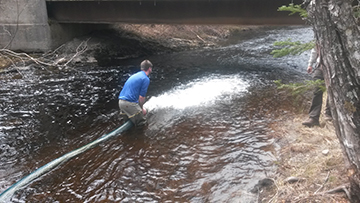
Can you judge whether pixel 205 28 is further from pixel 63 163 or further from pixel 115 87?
pixel 63 163

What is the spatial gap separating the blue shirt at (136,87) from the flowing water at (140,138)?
102 centimetres

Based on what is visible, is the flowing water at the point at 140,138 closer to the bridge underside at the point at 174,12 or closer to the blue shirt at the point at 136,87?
the blue shirt at the point at 136,87

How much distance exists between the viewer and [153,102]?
1007cm

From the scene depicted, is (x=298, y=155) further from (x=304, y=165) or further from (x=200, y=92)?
(x=200, y=92)

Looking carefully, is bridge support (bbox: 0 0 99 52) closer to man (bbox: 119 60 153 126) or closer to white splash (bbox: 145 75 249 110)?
white splash (bbox: 145 75 249 110)

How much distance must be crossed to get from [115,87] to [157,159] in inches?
252

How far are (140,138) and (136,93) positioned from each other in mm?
1197

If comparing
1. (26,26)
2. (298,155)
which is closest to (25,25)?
(26,26)

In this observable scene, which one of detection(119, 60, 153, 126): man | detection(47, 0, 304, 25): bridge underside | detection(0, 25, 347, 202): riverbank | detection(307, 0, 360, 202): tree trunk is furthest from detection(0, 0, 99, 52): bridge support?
detection(307, 0, 360, 202): tree trunk

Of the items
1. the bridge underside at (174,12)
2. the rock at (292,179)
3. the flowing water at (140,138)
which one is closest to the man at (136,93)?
the flowing water at (140,138)

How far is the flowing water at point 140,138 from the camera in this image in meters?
5.23

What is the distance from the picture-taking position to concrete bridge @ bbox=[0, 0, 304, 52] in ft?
45.3

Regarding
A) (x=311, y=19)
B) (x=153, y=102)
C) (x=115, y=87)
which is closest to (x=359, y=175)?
(x=311, y=19)

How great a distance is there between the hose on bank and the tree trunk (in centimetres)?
527
